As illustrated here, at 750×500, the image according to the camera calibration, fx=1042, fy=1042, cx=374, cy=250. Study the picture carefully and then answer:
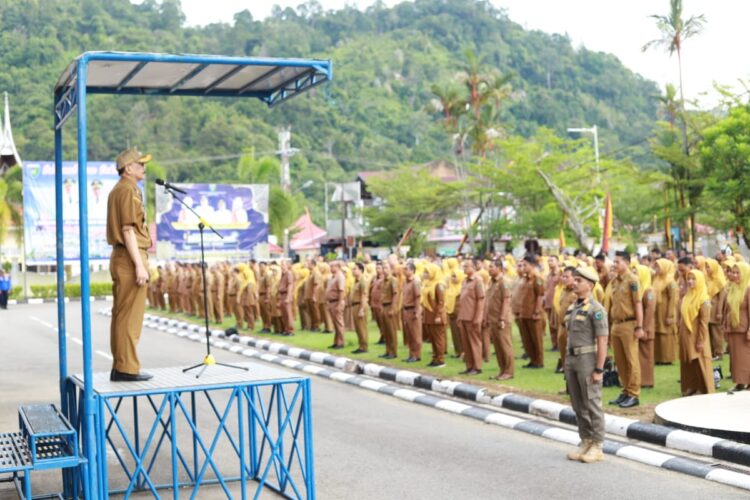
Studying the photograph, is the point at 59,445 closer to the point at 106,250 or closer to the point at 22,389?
the point at 22,389

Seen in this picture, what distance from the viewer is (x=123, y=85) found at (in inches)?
368

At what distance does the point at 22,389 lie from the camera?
1584 centimetres

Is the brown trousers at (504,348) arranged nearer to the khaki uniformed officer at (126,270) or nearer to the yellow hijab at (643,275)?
the yellow hijab at (643,275)

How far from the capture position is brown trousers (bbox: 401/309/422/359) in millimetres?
18594

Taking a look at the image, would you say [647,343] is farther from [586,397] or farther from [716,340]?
[586,397]

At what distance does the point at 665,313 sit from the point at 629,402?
4.18m

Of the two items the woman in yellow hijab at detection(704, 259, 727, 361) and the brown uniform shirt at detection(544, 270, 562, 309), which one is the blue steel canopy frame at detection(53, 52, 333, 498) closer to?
the woman in yellow hijab at detection(704, 259, 727, 361)

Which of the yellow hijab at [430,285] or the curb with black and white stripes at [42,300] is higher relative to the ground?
the yellow hijab at [430,285]

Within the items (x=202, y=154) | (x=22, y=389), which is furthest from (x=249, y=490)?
(x=202, y=154)

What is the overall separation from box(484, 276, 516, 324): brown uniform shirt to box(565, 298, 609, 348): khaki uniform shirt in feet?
20.1

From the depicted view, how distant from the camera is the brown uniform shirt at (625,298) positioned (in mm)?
12609

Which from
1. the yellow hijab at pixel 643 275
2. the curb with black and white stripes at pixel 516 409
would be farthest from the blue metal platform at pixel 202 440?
the yellow hijab at pixel 643 275

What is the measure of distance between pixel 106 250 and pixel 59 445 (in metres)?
26.8

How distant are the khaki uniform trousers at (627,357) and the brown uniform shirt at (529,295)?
4636mm
